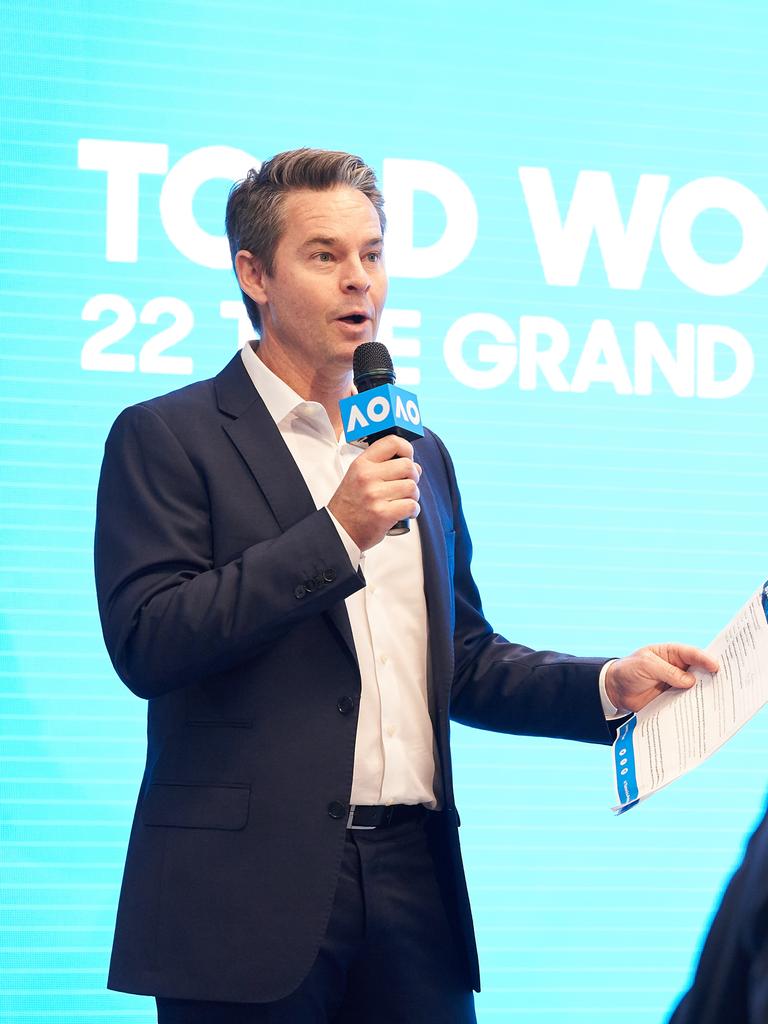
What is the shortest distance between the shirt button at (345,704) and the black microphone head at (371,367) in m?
0.44

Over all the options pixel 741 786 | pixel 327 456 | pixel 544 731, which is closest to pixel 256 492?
pixel 327 456

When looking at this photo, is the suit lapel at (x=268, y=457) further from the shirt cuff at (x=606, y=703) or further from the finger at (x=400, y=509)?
the shirt cuff at (x=606, y=703)

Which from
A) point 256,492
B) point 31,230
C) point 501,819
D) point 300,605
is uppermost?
point 31,230

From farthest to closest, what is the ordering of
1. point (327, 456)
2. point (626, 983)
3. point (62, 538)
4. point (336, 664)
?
point (626, 983)
point (62, 538)
point (327, 456)
point (336, 664)

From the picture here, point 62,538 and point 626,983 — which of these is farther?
point 626,983

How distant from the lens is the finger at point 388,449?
1752 mm

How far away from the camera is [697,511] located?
3.27 m

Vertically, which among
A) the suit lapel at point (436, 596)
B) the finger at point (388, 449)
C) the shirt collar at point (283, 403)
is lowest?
the suit lapel at point (436, 596)

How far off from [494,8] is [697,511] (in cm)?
132

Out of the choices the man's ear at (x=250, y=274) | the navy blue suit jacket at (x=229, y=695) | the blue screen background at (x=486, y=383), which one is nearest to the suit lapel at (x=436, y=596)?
the navy blue suit jacket at (x=229, y=695)

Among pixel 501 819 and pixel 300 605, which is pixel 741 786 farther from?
pixel 300 605

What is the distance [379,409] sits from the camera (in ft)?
5.89

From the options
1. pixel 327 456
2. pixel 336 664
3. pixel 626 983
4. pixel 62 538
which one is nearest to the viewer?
pixel 336 664

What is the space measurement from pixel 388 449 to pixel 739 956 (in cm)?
96
